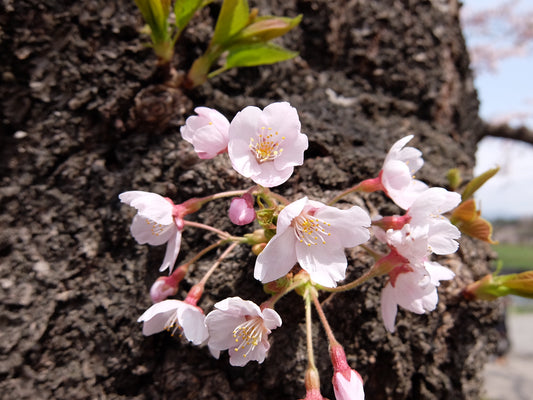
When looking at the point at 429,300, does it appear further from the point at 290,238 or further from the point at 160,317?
the point at 160,317

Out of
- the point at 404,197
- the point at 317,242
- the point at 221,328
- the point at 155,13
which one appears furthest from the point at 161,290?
the point at 155,13

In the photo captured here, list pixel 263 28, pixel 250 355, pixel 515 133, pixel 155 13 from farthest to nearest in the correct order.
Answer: pixel 515 133 → pixel 263 28 → pixel 155 13 → pixel 250 355

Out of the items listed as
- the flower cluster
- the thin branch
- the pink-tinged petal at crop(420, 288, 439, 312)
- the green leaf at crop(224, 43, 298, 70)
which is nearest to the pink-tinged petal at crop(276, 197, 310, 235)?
the flower cluster

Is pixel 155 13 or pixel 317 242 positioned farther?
pixel 155 13

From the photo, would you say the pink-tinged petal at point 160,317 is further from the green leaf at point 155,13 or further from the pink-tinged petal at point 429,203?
the green leaf at point 155,13

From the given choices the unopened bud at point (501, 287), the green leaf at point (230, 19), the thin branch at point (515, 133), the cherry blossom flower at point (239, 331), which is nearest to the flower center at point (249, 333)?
the cherry blossom flower at point (239, 331)

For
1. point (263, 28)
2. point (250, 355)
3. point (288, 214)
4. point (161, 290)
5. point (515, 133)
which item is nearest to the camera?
point (288, 214)
